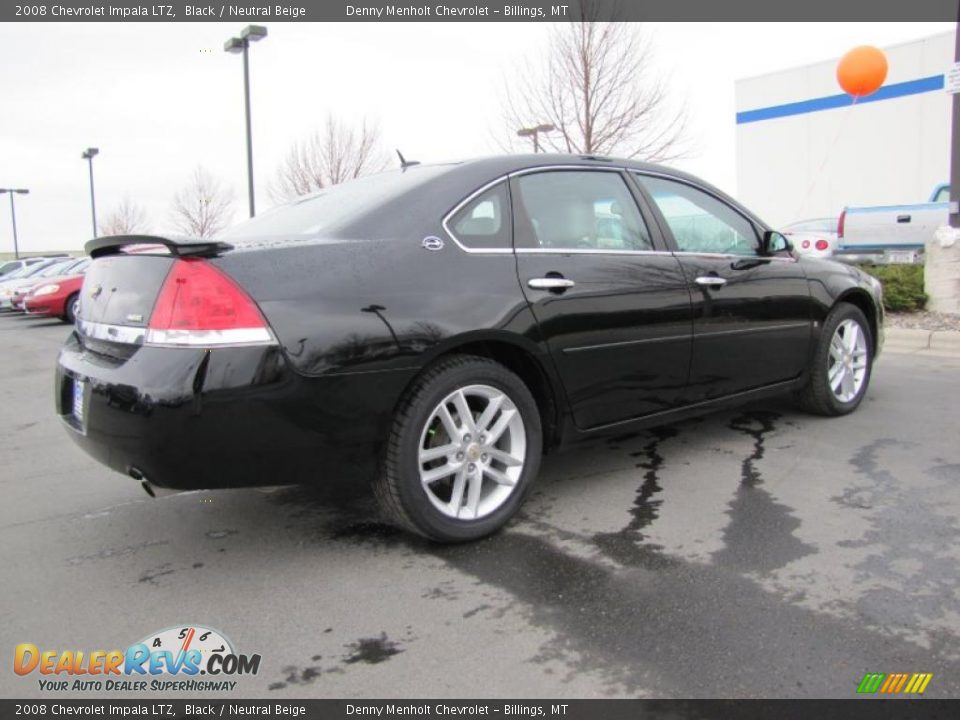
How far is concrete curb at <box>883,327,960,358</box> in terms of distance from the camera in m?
7.75

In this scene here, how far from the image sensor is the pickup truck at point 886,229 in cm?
1133

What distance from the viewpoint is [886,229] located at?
1141cm

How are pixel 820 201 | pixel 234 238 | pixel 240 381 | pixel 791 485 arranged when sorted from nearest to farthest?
pixel 240 381 → pixel 234 238 → pixel 791 485 → pixel 820 201

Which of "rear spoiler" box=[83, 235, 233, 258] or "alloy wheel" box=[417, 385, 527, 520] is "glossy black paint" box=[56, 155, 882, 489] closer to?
"rear spoiler" box=[83, 235, 233, 258]

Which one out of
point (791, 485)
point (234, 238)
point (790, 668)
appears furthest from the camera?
point (791, 485)

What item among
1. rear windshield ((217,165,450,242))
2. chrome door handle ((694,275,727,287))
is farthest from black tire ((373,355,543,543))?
chrome door handle ((694,275,727,287))

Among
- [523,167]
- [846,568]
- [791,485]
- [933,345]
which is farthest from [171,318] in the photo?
[933,345]

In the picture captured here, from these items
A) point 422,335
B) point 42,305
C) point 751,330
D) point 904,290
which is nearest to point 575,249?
point 422,335

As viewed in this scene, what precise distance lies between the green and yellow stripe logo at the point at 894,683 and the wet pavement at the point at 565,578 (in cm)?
2

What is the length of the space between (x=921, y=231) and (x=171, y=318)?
11596 millimetres

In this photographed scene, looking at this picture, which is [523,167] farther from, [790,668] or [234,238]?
[790,668]

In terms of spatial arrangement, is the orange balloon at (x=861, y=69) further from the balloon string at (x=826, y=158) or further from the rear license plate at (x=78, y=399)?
the rear license plate at (x=78, y=399)

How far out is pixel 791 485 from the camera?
12.3 ft

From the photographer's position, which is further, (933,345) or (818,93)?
(818,93)
